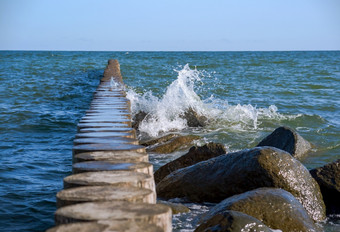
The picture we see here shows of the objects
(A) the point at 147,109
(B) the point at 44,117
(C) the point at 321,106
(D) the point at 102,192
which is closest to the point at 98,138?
(D) the point at 102,192

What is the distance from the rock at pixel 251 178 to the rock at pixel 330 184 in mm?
234

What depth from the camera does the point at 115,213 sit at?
80.4 inches

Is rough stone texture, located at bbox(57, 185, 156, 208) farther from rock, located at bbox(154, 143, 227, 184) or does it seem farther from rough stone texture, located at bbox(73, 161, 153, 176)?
rock, located at bbox(154, 143, 227, 184)

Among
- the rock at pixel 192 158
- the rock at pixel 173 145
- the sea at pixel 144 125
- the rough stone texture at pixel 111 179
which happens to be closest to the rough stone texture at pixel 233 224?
the sea at pixel 144 125

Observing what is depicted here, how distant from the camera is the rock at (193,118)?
34.0 feet

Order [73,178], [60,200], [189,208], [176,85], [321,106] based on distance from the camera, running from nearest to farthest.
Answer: [60,200], [73,178], [189,208], [176,85], [321,106]

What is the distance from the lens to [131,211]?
207 centimetres

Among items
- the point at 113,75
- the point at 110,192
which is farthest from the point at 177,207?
the point at 113,75

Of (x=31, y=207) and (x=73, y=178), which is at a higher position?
(x=73, y=178)

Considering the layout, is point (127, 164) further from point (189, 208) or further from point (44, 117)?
point (44, 117)

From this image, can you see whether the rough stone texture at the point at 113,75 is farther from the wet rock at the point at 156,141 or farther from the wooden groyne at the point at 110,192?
the wooden groyne at the point at 110,192

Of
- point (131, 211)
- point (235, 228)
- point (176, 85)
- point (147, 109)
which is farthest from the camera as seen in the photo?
point (176, 85)

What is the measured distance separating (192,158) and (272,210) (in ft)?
6.96

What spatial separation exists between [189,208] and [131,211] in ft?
8.67
